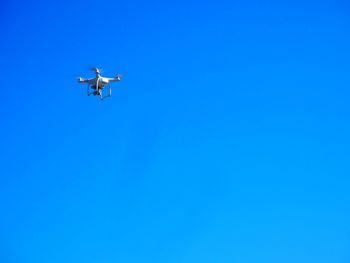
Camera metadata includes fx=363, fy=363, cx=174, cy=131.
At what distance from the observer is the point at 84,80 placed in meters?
44.3

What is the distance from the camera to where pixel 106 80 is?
44062mm

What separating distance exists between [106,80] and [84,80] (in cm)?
275
